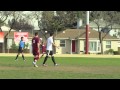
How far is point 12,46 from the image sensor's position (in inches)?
2640

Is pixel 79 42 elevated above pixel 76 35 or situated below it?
below

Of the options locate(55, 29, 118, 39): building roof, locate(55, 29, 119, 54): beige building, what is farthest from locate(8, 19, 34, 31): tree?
locate(55, 29, 119, 54): beige building

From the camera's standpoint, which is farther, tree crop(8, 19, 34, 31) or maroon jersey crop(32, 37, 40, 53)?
tree crop(8, 19, 34, 31)

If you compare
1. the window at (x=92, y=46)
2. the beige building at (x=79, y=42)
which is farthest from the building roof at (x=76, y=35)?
the window at (x=92, y=46)

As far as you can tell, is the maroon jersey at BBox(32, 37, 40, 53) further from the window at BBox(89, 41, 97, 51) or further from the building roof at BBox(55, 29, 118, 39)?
the building roof at BBox(55, 29, 118, 39)

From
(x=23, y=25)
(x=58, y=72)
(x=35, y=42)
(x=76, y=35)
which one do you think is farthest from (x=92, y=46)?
(x=58, y=72)

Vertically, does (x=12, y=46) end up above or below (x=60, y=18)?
below

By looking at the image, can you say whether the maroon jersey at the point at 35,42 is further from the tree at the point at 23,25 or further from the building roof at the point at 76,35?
the tree at the point at 23,25

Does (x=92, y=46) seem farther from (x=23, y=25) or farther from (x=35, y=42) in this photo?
Answer: (x=35, y=42)

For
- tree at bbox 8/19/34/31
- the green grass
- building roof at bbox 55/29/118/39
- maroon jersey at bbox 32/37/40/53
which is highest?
tree at bbox 8/19/34/31
